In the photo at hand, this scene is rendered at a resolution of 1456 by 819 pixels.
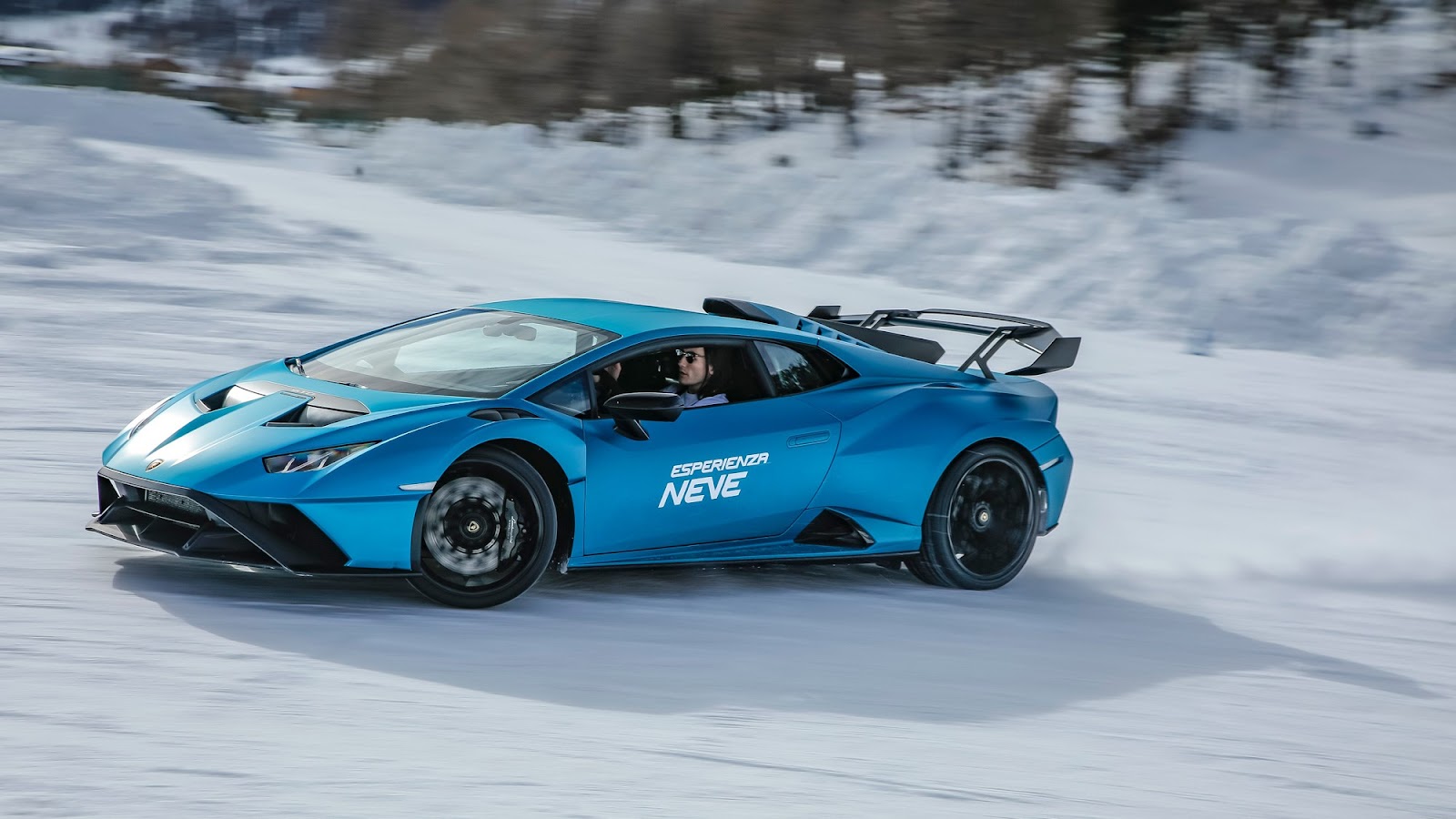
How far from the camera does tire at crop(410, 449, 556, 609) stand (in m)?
5.99

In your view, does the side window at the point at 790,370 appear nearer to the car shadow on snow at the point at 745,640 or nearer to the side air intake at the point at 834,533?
the side air intake at the point at 834,533

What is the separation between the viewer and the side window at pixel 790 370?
7.08 meters

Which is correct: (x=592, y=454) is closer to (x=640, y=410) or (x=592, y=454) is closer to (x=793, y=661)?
(x=640, y=410)

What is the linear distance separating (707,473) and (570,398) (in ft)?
2.13

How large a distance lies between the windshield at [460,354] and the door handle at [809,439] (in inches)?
34.9

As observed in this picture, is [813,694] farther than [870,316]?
No

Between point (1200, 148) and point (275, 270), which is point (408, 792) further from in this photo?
point (1200, 148)

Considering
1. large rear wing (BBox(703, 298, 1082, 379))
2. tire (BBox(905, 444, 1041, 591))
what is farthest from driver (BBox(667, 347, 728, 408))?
tire (BBox(905, 444, 1041, 591))

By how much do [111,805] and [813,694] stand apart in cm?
247

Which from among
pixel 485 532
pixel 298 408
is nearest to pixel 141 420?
pixel 298 408

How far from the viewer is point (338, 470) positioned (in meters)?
5.75

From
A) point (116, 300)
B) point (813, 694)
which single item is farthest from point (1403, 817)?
point (116, 300)

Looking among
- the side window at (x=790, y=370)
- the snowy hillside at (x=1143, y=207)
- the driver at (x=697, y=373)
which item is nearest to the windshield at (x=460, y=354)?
the driver at (x=697, y=373)

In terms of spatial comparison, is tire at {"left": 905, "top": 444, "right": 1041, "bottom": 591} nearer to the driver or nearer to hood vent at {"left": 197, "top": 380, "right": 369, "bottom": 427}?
the driver
